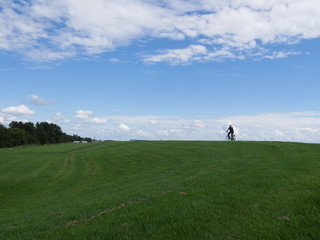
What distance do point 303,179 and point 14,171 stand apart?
1313 inches

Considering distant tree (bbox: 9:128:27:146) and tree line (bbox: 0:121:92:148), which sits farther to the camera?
distant tree (bbox: 9:128:27:146)

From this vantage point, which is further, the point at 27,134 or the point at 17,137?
the point at 27,134

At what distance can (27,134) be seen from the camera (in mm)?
162875

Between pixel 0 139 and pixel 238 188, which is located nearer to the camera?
pixel 238 188

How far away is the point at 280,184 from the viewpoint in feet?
38.7

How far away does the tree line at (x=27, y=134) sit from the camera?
463 ft

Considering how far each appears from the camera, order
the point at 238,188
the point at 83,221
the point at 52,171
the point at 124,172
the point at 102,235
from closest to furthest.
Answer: the point at 102,235 → the point at 83,221 → the point at 238,188 → the point at 124,172 → the point at 52,171

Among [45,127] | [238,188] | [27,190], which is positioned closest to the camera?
[238,188]

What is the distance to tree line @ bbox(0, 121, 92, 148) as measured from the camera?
141125mm

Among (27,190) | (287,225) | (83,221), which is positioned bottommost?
(27,190)

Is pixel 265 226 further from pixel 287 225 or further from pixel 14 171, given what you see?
pixel 14 171

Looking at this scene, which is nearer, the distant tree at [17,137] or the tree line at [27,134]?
the tree line at [27,134]

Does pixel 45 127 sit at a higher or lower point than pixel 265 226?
higher

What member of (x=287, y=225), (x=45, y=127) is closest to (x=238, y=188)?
(x=287, y=225)
